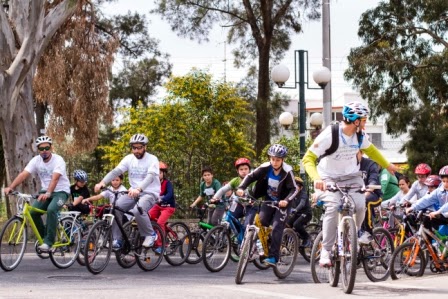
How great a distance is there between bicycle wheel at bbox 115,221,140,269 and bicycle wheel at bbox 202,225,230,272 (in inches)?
39.2

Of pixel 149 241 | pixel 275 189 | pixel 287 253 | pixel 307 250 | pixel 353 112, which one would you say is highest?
pixel 353 112

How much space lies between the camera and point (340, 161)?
10.7 meters

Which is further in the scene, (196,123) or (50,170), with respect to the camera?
(196,123)

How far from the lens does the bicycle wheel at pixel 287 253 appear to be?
13516mm

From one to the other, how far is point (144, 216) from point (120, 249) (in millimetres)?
562

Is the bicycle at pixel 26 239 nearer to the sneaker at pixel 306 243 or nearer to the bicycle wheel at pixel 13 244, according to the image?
the bicycle wheel at pixel 13 244

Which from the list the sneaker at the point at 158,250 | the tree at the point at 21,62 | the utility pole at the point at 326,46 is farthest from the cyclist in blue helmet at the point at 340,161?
the tree at the point at 21,62

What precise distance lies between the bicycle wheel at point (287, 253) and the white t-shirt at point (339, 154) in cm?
286

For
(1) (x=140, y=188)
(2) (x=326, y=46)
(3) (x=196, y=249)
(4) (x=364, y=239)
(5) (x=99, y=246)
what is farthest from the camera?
(2) (x=326, y=46)

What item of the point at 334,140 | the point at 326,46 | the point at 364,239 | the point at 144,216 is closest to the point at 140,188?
the point at 144,216

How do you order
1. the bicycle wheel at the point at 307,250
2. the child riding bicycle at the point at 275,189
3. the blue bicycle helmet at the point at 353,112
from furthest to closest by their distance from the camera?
the bicycle wheel at the point at 307,250 → the child riding bicycle at the point at 275,189 → the blue bicycle helmet at the point at 353,112

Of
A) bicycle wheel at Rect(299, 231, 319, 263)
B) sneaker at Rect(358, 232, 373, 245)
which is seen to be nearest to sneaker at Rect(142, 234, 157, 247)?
bicycle wheel at Rect(299, 231, 319, 263)

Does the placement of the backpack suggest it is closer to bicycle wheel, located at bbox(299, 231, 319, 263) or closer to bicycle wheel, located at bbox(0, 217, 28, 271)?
bicycle wheel, located at bbox(0, 217, 28, 271)

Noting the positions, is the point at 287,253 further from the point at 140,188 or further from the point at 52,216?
the point at 52,216
